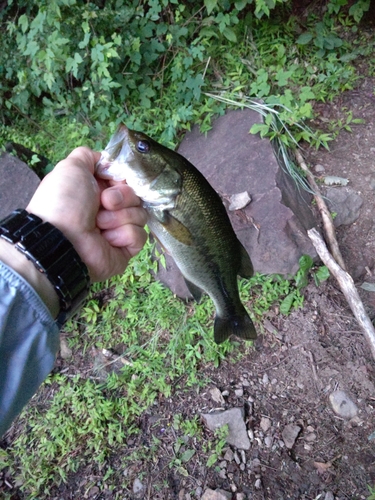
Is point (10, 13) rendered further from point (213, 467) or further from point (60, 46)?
point (213, 467)

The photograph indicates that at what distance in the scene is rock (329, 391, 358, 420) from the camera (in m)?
2.76

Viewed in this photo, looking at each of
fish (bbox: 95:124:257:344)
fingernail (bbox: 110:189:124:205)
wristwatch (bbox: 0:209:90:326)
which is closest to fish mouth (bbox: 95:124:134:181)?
fish (bbox: 95:124:257:344)

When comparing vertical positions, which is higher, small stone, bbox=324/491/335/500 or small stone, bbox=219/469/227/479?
small stone, bbox=219/469/227/479

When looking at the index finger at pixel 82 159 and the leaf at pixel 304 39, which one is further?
the leaf at pixel 304 39

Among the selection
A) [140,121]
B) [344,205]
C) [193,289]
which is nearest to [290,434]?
[193,289]

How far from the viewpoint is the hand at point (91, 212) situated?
1.79 metres

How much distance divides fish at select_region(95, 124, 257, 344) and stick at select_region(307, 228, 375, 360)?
127 centimetres

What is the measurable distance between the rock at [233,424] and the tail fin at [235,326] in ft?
2.40

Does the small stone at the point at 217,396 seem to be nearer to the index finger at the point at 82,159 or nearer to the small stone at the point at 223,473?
the small stone at the point at 223,473

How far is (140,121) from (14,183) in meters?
1.48

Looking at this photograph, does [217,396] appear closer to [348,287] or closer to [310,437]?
[310,437]

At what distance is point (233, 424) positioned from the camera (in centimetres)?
284

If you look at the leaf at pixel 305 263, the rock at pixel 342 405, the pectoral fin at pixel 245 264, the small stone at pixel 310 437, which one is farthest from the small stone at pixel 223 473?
the leaf at pixel 305 263

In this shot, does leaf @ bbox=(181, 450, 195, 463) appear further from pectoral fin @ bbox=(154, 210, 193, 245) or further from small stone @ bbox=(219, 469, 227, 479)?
pectoral fin @ bbox=(154, 210, 193, 245)
